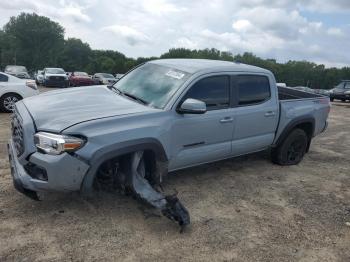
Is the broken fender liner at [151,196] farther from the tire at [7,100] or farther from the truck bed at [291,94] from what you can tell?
the tire at [7,100]

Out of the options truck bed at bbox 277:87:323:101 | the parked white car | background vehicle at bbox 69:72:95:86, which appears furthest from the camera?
background vehicle at bbox 69:72:95:86

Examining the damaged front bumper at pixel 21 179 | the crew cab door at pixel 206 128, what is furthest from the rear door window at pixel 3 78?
the crew cab door at pixel 206 128

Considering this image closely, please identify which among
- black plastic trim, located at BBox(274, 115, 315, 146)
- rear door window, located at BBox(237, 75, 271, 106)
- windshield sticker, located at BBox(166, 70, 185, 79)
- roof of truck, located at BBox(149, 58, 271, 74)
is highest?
roof of truck, located at BBox(149, 58, 271, 74)

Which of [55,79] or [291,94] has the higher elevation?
[291,94]

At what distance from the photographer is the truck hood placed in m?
4.07

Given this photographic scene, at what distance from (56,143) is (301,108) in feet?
14.3

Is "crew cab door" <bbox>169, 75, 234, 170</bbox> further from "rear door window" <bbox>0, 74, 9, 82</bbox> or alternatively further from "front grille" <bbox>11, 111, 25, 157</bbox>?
"rear door window" <bbox>0, 74, 9, 82</bbox>

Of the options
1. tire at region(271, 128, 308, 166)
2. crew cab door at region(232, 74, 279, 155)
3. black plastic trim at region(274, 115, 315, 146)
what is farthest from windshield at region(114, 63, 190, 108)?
tire at region(271, 128, 308, 166)

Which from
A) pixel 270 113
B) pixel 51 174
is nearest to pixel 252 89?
pixel 270 113

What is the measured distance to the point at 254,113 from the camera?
5.76 metres

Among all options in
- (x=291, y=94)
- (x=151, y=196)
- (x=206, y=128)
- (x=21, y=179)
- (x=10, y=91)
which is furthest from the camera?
(x=10, y=91)

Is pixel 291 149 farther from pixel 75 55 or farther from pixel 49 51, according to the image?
pixel 75 55

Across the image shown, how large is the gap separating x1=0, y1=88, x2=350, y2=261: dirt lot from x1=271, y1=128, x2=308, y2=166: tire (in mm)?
660

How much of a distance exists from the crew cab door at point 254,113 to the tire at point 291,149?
44 cm
